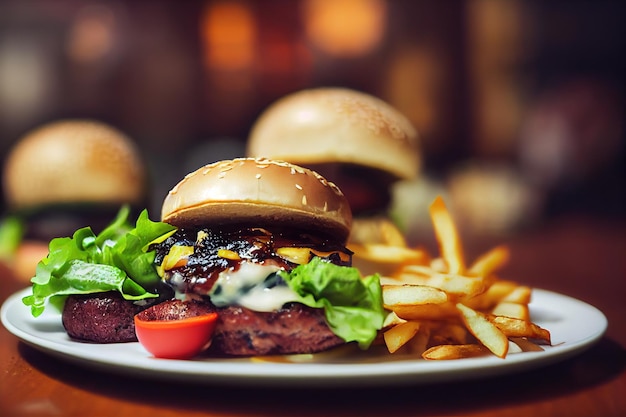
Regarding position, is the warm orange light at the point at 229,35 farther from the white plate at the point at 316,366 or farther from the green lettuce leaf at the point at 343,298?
the green lettuce leaf at the point at 343,298

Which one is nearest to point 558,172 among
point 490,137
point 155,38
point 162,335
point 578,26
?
point 490,137

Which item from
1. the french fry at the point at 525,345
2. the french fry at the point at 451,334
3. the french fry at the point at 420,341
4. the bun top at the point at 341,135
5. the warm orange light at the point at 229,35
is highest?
the warm orange light at the point at 229,35

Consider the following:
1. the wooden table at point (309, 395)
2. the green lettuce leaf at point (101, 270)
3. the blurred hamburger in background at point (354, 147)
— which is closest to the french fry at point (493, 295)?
the wooden table at point (309, 395)

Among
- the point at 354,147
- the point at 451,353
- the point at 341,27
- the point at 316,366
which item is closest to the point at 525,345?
the point at 451,353

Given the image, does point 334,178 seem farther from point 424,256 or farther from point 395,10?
point 395,10

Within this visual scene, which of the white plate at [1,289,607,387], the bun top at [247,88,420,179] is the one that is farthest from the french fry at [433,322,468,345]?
the bun top at [247,88,420,179]

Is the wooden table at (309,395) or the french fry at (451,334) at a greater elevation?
the wooden table at (309,395)

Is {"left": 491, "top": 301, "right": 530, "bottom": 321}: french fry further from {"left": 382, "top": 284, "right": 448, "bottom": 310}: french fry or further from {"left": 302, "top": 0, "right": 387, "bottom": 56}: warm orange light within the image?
{"left": 302, "top": 0, "right": 387, "bottom": 56}: warm orange light
